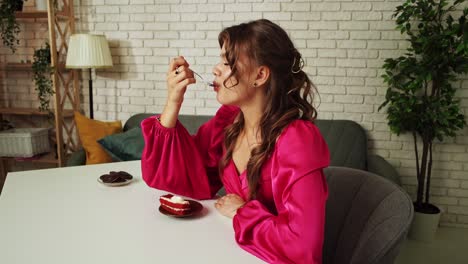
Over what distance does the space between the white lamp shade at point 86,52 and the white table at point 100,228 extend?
165cm

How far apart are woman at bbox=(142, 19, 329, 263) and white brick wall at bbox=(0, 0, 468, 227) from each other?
1.84 meters

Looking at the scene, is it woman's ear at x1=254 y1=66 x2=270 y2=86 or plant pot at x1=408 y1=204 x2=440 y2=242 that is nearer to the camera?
woman's ear at x1=254 y1=66 x2=270 y2=86

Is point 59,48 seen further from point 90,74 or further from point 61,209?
point 61,209

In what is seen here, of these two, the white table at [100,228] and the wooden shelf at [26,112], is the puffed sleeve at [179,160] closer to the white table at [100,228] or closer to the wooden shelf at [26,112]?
the white table at [100,228]

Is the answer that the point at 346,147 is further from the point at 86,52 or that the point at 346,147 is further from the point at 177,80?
the point at 86,52

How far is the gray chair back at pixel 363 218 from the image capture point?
0.91 metres

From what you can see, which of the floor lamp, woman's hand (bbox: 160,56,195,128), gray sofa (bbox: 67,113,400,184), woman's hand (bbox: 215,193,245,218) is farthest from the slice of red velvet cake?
the floor lamp

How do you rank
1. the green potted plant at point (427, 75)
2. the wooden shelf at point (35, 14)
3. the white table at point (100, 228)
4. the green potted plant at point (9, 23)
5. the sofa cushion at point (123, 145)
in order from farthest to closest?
the wooden shelf at point (35, 14) < the green potted plant at point (9, 23) < the sofa cushion at point (123, 145) < the green potted plant at point (427, 75) < the white table at point (100, 228)

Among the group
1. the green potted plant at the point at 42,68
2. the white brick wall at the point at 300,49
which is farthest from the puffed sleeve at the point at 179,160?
the green potted plant at the point at 42,68

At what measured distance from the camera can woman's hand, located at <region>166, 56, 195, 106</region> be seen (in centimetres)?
114

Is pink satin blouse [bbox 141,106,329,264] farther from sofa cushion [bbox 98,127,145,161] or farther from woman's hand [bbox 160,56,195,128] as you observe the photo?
sofa cushion [bbox 98,127,145,161]

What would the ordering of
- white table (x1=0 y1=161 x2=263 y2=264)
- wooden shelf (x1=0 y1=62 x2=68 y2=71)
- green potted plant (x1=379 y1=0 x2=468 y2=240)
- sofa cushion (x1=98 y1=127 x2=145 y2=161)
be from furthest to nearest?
wooden shelf (x1=0 y1=62 x2=68 y2=71)
sofa cushion (x1=98 y1=127 x2=145 y2=161)
green potted plant (x1=379 y1=0 x2=468 y2=240)
white table (x1=0 y1=161 x2=263 y2=264)

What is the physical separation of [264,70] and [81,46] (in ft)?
7.26

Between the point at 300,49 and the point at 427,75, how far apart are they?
965 millimetres
